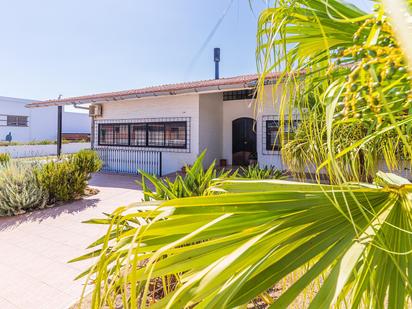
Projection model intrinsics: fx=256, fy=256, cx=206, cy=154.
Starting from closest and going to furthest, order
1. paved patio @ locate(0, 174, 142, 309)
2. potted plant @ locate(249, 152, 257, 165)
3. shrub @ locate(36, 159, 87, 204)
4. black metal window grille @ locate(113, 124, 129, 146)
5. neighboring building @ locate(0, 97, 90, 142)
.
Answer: paved patio @ locate(0, 174, 142, 309)
shrub @ locate(36, 159, 87, 204)
potted plant @ locate(249, 152, 257, 165)
black metal window grille @ locate(113, 124, 129, 146)
neighboring building @ locate(0, 97, 90, 142)

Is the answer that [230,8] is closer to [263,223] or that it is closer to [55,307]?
[263,223]

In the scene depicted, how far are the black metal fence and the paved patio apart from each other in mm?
4929

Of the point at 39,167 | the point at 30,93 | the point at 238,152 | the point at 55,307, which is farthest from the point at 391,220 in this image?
the point at 30,93

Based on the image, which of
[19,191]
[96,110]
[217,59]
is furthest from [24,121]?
[19,191]

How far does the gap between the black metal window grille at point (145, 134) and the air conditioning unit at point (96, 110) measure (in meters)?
0.72

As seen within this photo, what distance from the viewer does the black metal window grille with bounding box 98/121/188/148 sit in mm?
13141

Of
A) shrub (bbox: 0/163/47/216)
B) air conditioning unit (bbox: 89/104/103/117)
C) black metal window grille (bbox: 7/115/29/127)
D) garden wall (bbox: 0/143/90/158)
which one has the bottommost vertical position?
shrub (bbox: 0/163/47/216)

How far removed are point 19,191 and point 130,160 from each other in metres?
6.92

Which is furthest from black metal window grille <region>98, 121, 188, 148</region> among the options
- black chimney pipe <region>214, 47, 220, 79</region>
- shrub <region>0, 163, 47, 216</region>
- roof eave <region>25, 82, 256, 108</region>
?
black chimney pipe <region>214, 47, 220, 79</region>

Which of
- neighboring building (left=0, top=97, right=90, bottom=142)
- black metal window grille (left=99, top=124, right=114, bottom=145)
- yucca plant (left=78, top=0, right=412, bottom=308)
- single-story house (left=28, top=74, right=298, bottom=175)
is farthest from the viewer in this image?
neighboring building (left=0, top=97, right=90, bottom=142)

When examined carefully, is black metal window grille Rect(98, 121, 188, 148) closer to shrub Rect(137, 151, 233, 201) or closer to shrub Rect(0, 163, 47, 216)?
shrub Rect(0, 163, 47, 216)

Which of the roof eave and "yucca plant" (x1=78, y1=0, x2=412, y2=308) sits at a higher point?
the roof eave

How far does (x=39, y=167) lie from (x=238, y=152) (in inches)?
363

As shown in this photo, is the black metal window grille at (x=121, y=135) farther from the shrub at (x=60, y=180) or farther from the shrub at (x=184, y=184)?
the shrub at (x=184, y=184)
